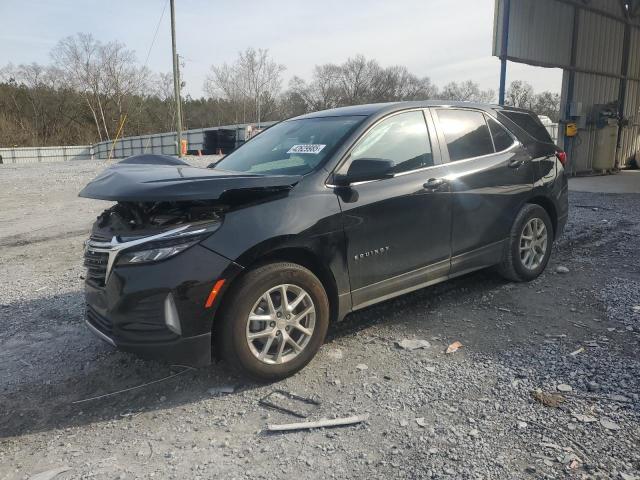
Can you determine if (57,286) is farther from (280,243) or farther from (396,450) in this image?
(396,450)

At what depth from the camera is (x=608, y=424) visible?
2.66 m

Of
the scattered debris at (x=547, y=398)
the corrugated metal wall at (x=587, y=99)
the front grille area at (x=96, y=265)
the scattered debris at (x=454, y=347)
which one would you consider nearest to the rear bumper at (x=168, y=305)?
the front grille area at (x=96, y=265)

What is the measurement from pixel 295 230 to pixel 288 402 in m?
1.06

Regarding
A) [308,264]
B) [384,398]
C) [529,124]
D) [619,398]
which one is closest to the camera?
[619,398]

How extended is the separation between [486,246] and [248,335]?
2489 mm

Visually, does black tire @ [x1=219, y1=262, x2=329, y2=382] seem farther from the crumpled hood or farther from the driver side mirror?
the driver side mirror

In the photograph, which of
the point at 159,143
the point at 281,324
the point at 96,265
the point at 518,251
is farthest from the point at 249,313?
the point at 159,143

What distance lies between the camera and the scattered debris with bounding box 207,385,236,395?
316 centimetres

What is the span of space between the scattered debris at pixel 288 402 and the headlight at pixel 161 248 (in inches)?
41.6

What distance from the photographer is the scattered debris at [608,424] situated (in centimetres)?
263

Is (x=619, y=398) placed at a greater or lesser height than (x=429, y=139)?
lesser

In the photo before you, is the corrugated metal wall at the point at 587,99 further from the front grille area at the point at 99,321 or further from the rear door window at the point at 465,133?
the front grille area at the point at 99,321

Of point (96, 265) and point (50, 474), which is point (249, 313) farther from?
point (50, 474)

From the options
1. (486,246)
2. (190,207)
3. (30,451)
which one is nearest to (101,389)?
(30,451)
